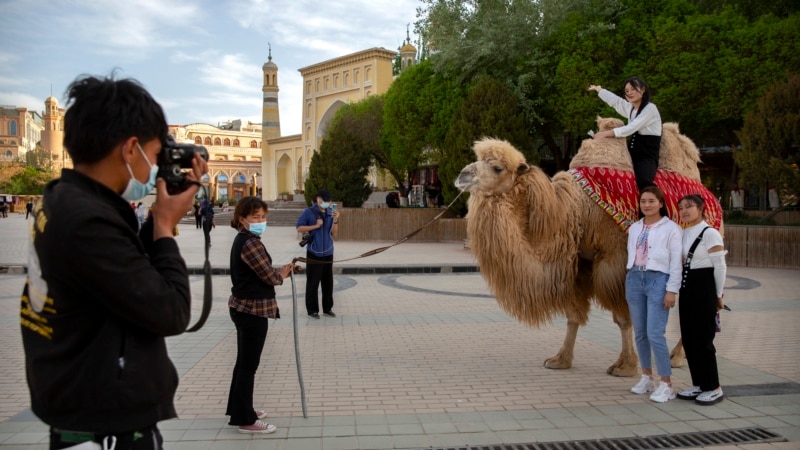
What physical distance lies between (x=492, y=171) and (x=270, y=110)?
70.5 metres

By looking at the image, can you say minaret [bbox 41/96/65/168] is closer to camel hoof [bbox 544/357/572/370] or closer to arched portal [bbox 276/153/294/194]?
arched portal [bbox 276/153/294/194]

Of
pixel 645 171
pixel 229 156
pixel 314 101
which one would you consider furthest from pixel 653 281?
pixel 229 156

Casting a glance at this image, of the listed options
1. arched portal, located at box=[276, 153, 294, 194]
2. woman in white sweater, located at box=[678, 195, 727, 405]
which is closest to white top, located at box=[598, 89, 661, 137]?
woman in white sweater, located at box=[678, 195, 727, 405]

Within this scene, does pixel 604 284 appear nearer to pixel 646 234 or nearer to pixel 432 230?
pixel 646 234

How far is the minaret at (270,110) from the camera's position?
7306 centimetres

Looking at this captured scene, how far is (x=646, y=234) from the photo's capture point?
18.8 feet

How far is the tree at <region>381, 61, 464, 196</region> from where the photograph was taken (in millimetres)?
28664

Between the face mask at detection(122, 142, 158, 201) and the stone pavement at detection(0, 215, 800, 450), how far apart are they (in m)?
2.85

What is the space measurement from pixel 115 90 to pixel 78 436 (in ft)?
3.91

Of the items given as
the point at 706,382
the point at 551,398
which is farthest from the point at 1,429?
the point at 706,382

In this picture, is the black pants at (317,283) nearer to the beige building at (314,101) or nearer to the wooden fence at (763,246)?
the wooden fence at (763,246)

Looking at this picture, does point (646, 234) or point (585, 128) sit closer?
point (646, 234)

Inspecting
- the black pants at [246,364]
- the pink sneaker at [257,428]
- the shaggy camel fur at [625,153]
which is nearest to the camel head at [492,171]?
the shaggy camel fur at [625,153]

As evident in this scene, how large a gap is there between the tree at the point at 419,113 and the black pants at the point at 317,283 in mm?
18191
